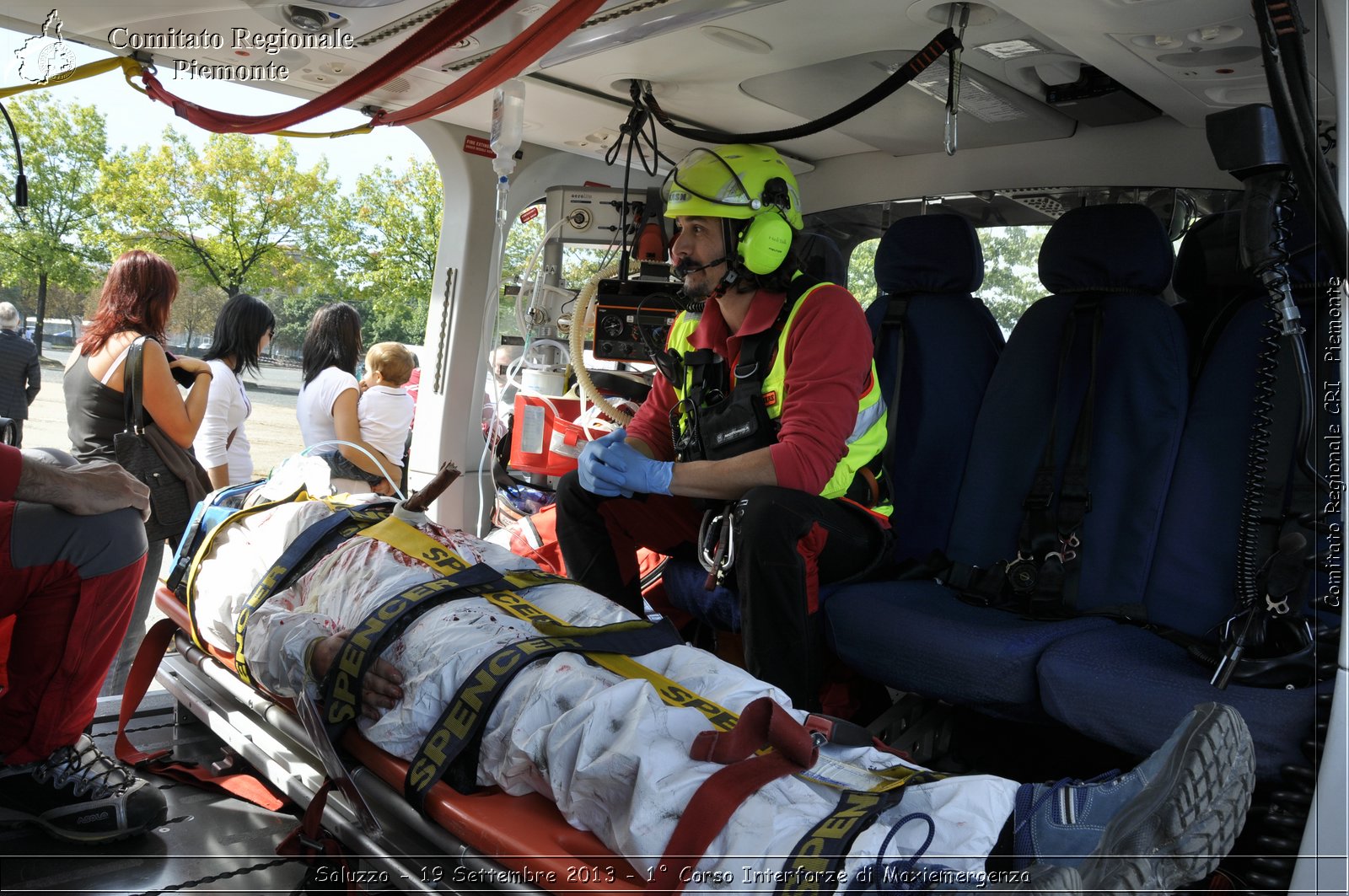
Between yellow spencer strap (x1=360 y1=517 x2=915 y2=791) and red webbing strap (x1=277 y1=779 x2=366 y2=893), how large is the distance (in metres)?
0.52

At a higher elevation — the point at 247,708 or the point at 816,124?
the point at 816,124

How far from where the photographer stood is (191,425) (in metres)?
3.40

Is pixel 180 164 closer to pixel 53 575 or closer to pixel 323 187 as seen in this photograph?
pixel 323 187

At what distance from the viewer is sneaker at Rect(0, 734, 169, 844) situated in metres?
2.19

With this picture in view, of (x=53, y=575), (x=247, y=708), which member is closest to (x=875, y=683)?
(x=247, y=708)

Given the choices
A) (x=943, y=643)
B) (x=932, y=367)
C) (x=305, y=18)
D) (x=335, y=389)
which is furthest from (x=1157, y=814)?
(x=335, y=389)

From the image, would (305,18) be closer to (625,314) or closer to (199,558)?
(625,314)

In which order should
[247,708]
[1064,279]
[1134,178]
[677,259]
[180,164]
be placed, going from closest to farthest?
[247,708], [1064,279], [677,259], [1134,178], [180,164]

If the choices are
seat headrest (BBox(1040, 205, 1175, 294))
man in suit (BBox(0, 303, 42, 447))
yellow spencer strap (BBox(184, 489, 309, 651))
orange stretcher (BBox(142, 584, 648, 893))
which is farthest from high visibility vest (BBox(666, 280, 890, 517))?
man in suit (BBox(0, 303, 42, 447))

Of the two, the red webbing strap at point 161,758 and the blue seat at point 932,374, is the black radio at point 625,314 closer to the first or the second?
the blue seat at point 932,374

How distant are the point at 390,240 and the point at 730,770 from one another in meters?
16.9

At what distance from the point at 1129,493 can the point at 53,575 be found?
8.90ft

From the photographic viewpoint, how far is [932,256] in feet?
10.8

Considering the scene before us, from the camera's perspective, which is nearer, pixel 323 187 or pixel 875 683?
pixel 875 683
